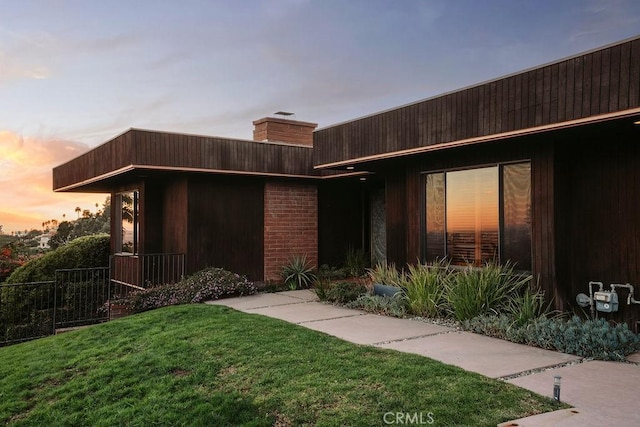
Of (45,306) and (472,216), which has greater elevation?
(472,216)

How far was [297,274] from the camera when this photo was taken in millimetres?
12547

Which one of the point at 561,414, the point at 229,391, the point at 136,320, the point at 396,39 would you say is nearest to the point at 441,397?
the point at 561,414

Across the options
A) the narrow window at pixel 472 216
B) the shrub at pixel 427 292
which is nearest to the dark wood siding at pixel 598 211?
the narrow window at pixel 472 216

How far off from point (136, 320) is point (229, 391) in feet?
14.0

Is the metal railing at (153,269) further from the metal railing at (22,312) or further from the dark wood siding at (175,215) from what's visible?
the metal railing at (22,312)

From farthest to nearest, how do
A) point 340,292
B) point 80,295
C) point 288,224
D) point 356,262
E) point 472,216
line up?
point 356,262, point 288,224, point 80,295, point 340,292, point 472,216

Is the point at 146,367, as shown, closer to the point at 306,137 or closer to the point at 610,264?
the point at 610,264

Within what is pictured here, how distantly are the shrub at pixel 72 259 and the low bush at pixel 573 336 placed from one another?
13164 millimetres

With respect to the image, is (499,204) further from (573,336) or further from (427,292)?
(573,336)

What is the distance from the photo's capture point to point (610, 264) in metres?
6.94

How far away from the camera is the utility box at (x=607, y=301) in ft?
22.0

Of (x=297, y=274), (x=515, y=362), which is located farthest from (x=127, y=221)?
(x=515, y=362)

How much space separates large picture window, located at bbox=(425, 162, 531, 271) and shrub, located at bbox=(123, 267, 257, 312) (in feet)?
13.8

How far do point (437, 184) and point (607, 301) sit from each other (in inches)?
138
